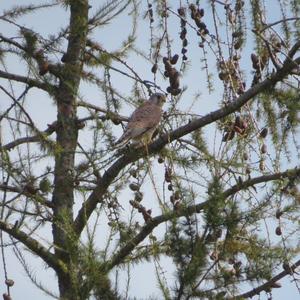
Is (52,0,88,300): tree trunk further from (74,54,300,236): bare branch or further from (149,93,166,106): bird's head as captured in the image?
(149,93,166,106): bird's head

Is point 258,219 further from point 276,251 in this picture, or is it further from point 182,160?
point 182,160

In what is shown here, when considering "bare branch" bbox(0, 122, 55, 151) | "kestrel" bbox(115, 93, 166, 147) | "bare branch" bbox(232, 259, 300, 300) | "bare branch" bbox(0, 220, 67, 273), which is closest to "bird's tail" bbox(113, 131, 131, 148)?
"kestrel" bbox(115, 93, 166, 147)

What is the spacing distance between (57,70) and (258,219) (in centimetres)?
209

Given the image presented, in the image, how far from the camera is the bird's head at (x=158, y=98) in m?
5.03

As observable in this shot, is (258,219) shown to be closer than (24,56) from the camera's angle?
Yes

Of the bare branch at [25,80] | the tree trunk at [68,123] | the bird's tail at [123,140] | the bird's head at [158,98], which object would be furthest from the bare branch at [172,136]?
the bare branch at [25,80]

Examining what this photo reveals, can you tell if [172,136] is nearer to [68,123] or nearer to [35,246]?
[35,246]

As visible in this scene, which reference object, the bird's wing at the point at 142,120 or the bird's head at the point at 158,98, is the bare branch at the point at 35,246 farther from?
the bird's head at the point at 158,98

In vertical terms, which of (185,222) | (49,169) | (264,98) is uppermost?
(49,169)

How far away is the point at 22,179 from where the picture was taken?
456 centimetres

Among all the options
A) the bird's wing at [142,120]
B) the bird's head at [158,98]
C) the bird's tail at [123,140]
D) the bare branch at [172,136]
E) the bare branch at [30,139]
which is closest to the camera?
the bare branch at [172,136]

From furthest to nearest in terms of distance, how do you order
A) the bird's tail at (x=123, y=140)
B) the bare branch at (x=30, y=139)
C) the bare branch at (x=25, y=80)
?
the bare branch at (x=25, y=80), the bird's tail at (x=123, y=140), the bare branch at (x=30, y=139)

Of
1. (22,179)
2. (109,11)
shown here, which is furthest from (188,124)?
(109,11)

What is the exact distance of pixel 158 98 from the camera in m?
5.16
